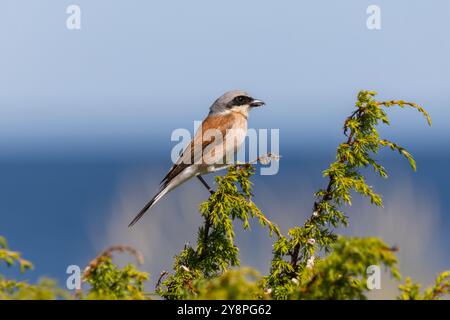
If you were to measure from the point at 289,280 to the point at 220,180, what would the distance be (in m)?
0.97

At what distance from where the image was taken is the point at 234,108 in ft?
29.3

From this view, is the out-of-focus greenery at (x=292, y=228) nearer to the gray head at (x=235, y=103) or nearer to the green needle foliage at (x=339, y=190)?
the green needle foliage at (x=339, y=190)

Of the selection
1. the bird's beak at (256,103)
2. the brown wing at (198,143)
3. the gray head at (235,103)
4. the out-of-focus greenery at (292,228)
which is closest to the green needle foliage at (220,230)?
the out-of-focus greenery at (292,228)

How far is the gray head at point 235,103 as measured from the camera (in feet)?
29.2

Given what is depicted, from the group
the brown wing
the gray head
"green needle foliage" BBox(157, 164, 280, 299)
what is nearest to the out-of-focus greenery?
"green needle foliage" BBox(157, 164, 280, 299)

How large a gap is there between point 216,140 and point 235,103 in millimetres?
737

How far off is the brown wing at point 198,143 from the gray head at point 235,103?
0.17m

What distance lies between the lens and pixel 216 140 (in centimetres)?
846

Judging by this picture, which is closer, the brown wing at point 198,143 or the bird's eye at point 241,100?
the brown wing at point 198,143

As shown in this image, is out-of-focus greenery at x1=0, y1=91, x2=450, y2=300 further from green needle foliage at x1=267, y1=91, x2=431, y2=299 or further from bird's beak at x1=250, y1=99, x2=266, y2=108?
bird's beak at x1=250, y1=99, x2=266, y2=108

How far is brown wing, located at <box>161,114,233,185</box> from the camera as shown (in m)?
7.89

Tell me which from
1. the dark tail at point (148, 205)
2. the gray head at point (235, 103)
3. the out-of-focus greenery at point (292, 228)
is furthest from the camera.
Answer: the gray head at point (235, 103)

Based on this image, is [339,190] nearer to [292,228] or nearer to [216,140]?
[292,228]
